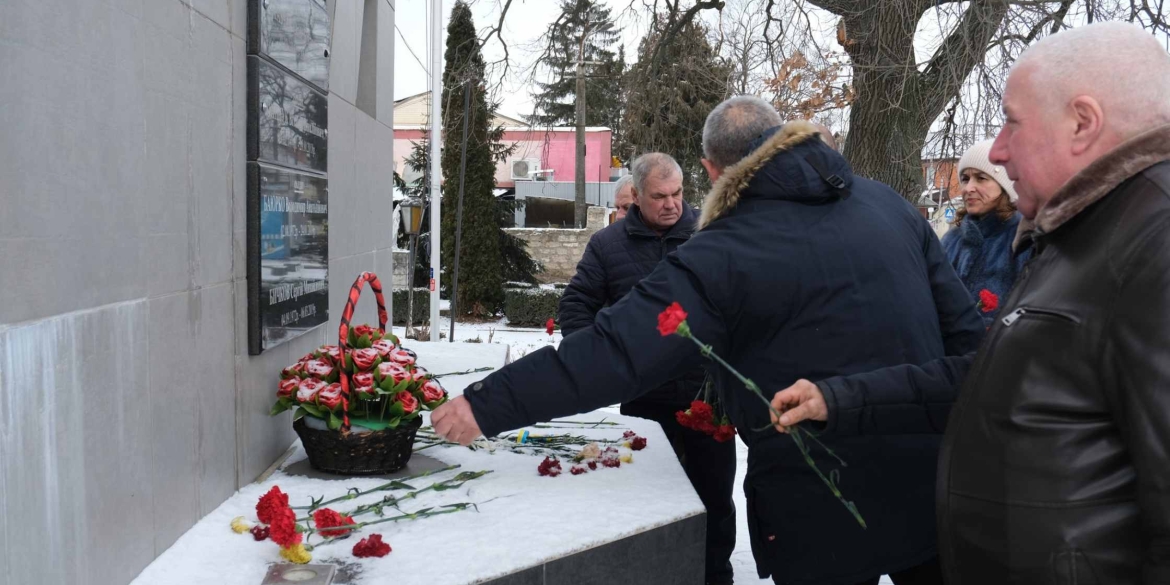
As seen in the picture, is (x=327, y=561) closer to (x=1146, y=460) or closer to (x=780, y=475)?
(x=780, y=475)

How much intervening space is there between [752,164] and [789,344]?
466 millimetres

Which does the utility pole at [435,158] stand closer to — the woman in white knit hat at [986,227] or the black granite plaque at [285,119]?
the black granite plaque at [285,119]

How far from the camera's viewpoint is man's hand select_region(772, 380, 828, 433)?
2088 millimetres

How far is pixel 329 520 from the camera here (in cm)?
249

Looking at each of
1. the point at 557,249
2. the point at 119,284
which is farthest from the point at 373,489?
the point at 557,249

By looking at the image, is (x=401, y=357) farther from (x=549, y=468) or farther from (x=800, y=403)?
(x=800, y=403)

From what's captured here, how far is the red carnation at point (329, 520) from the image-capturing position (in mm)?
2467

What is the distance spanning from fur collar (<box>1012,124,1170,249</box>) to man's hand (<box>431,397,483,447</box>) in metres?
1.48

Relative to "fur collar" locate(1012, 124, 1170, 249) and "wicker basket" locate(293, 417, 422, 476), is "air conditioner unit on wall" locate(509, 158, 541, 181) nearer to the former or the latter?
"wicker basket" locate(293, 417, 422, 476)

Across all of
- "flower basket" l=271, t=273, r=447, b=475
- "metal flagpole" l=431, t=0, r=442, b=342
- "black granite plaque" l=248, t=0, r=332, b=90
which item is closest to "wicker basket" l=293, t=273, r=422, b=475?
"flower basket" l=271, t=273, r=447, b=475

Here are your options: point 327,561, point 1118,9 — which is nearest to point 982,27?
point 1118,9

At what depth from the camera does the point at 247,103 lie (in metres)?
3.11

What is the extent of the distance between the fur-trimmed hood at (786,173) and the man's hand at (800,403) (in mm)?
524

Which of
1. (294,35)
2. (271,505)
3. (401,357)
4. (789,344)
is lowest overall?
(271,505)
